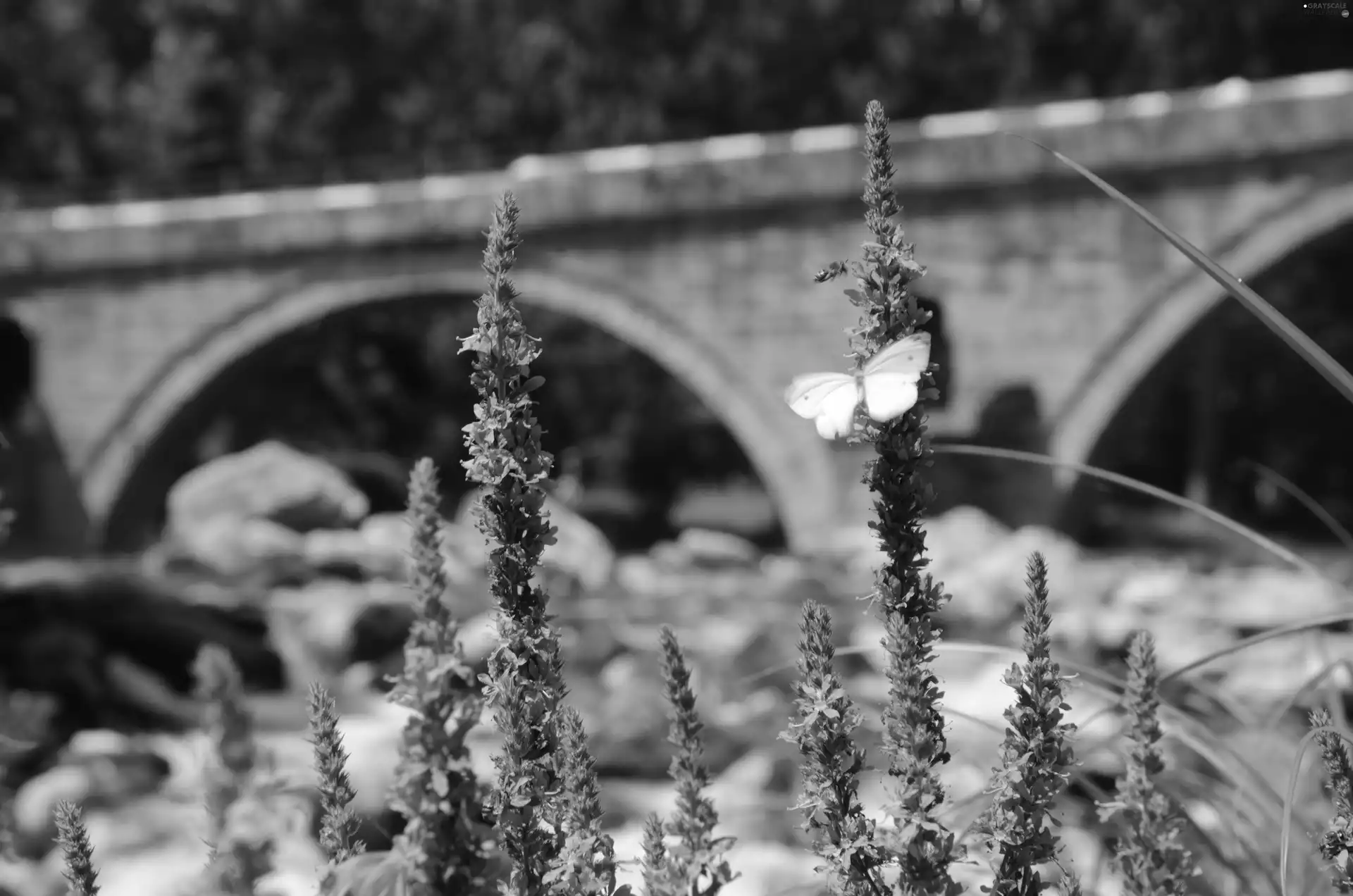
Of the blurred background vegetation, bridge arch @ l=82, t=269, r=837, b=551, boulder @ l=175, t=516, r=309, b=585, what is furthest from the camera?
the blurred background vegetation

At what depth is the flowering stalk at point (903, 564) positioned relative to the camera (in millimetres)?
896

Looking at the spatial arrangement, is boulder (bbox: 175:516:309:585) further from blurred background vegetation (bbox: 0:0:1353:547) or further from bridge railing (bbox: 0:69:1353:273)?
blurred background vegetation (bbox: 0:0:1353:547)

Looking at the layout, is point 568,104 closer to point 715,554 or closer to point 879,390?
point 715,554

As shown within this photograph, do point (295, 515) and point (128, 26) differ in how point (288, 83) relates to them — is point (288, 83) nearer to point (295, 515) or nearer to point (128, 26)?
point (128, 26)

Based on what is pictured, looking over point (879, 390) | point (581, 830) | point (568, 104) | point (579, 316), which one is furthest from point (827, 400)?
point (568, 104)

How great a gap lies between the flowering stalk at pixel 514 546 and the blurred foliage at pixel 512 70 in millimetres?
18611

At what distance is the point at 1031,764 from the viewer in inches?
36.6

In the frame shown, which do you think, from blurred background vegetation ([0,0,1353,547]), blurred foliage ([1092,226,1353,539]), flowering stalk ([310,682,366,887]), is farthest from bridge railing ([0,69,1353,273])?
flowering stalk ([310,682,366,887])

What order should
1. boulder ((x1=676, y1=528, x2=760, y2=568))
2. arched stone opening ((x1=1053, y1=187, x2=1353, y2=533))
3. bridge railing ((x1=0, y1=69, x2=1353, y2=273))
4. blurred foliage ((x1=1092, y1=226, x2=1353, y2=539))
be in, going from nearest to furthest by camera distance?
bridge railing ((x1=0, y1=69, x2=1353, y2=273)) < arched stone opening ((x1=1053, y1=187, x2=1353, y2=533)) < boulder ((x1=676, y1=528, x2=760, y2=568)) < blurred foliage ((x1=1092, y1=226, x2=1353, y2=539))

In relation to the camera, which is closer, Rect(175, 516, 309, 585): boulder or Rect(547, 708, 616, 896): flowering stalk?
Rect(547, 708, 616, 896): flowering stalk

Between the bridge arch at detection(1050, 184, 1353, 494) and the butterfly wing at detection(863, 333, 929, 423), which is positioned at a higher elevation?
the bridge arch at detection(1050, 184, 1353, 494)

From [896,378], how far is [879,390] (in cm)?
1

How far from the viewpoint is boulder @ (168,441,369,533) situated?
1184cm

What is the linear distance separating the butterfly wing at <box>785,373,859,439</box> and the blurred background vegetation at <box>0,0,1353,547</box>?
17445mm
